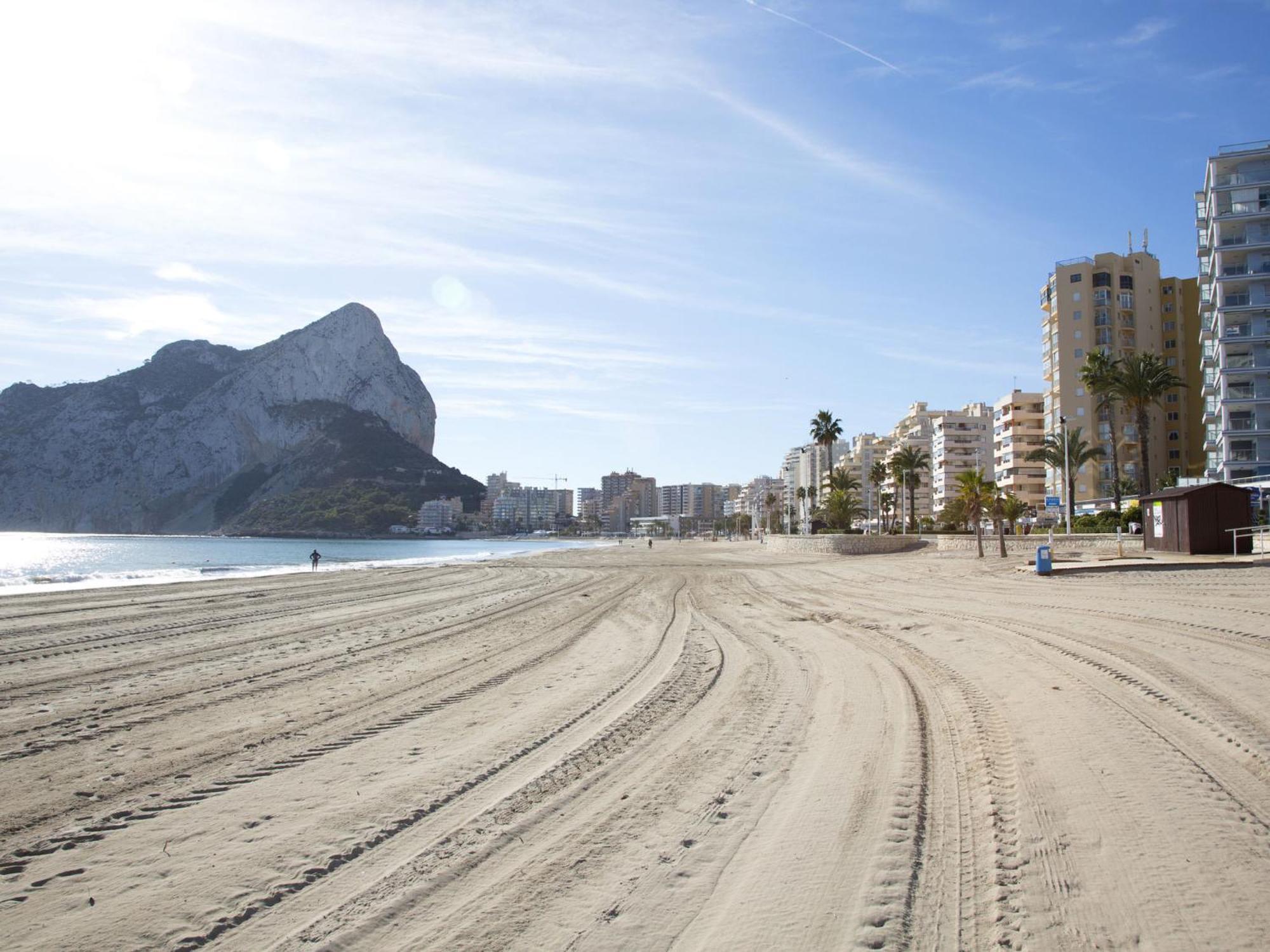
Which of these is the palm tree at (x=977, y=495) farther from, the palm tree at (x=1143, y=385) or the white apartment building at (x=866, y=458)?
the white apartment building at (x=866, y=458)

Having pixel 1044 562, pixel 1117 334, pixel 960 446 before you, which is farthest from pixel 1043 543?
pixel 960 446

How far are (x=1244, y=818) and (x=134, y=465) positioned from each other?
22705cm

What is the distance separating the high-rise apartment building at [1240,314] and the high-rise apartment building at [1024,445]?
3402 cm

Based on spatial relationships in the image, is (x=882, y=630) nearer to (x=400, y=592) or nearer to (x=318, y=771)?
(x=318, y=771)

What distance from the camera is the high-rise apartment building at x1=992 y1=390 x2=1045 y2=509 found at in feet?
295

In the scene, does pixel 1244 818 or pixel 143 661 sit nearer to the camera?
pixel 1244 818

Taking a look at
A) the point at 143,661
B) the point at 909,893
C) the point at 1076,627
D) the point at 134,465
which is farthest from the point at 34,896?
the point at 134,465

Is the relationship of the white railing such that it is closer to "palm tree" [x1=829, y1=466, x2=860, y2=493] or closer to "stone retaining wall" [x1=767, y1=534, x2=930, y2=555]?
"stone retaining wall" [x1=767, y1=534, x2=930, y2=555]

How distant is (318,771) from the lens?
20.9 feet

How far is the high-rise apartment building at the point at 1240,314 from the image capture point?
2005 inches

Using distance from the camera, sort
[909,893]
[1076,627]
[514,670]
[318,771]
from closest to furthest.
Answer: [909,893] < [318,771] < [514,670] < [1076,627]

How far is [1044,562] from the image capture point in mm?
25109

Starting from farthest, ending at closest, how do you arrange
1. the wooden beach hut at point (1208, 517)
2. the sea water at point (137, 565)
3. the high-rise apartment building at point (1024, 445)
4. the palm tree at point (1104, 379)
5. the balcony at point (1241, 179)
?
the high-rise apartment building at point (1024, 445) → the palm tree at point (1104, 379) → the balcony at point (1241, 179) → the sea water at point (137, 565) → the wooden beach hut at point (1208, 517)

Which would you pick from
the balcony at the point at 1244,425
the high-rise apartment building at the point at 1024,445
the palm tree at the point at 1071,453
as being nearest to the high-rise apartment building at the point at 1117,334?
the palm tree at the point at 1071,453
